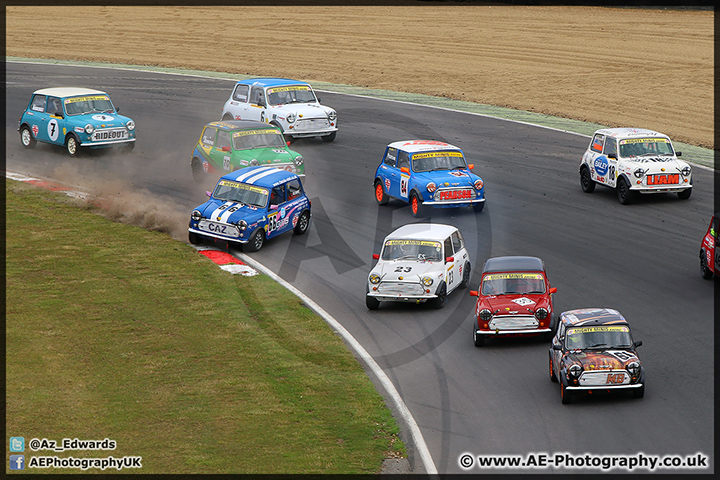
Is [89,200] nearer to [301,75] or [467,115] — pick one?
[467,115]

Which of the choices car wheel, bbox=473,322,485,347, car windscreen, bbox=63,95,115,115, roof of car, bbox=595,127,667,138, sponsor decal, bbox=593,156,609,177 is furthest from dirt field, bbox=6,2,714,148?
car wheel, bbox=473,322,485,347

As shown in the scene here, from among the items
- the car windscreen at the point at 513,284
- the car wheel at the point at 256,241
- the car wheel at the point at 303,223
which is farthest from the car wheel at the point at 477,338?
the car wheel at the point at 303,223

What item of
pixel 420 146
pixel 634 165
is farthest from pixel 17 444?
pixel 634 165

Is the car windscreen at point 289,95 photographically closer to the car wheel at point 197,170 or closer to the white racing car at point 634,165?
the car wheel at point 197,170

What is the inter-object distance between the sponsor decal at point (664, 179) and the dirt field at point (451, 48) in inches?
343

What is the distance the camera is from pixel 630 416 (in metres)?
13.7

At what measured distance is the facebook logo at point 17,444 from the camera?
12.6m

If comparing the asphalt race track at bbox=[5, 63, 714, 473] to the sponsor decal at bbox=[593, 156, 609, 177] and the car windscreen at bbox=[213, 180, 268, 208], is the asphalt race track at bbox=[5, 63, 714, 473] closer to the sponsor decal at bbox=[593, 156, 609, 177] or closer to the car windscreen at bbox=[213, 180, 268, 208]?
the sponsor decal at bbox=[593, 156, 609, 177]

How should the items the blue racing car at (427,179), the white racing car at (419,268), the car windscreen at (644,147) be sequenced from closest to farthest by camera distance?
the white racing car at (419,268), the blue racing car at (427,179), the car windscreen at (644,147)

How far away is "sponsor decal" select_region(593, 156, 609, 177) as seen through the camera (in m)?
26.0

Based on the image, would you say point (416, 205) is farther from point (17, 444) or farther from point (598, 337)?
point (17, 444)

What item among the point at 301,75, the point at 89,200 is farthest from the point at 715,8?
the point at 89,200

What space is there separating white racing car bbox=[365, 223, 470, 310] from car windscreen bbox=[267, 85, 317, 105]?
13.0m

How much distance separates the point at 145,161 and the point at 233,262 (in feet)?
34.1
